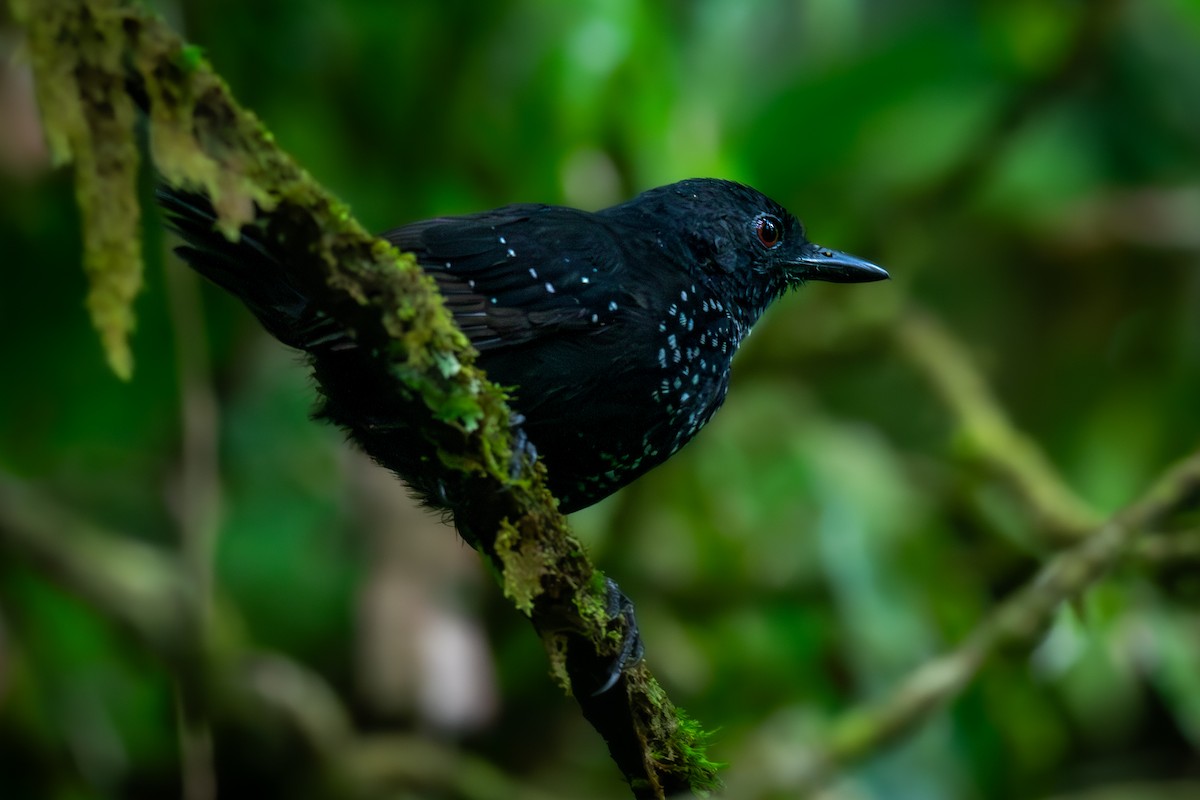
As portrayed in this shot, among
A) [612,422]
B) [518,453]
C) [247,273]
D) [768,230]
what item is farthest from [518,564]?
[768,230]

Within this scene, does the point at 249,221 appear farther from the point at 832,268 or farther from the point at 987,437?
the point at 987,437

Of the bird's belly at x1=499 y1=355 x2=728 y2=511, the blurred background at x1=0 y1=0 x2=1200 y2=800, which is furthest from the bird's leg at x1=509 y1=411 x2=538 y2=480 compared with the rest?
the blurred background at x1=0 y1=0 x2=1200 y2=800

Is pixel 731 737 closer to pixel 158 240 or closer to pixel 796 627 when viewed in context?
pixel 796 627

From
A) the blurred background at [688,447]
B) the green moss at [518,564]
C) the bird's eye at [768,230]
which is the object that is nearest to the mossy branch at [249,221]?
the green moss at [518,564]

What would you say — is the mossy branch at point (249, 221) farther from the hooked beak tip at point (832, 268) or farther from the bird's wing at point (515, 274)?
the hooked beak tip at point (832, 268)

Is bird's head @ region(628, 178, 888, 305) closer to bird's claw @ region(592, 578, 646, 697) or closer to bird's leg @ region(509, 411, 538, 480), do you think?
bird's leg @ region(509, 411, 538, 480)

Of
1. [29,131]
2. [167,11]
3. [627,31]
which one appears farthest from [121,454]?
[627,31]
